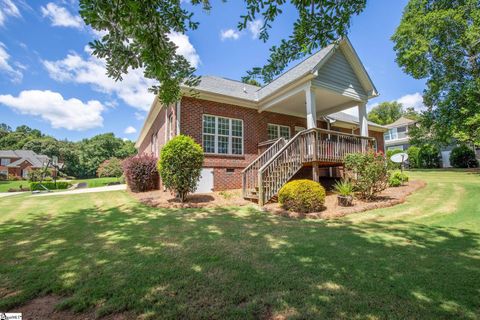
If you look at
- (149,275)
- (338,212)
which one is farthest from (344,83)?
(149,275)

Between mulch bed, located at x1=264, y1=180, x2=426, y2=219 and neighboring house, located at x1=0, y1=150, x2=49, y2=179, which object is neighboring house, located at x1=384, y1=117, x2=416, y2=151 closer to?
mulch bed, located at x1=264, y1=180, x2=426, y2=219

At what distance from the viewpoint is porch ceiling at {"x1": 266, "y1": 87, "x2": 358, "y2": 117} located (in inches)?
401

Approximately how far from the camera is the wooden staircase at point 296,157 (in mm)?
7973

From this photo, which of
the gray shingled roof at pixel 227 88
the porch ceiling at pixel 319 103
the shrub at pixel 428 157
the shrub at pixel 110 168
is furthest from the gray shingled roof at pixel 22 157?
the shrub at pixel 428 157

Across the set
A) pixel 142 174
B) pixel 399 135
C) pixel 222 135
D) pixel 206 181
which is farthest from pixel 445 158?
pixel 142 174

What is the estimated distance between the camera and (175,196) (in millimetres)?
8805

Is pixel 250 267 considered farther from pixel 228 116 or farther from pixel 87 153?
pixel 87 153

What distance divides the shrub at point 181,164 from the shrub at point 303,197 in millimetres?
3285

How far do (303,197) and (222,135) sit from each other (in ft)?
18.3

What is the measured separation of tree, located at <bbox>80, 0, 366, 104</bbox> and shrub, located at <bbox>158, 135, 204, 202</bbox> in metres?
4.48

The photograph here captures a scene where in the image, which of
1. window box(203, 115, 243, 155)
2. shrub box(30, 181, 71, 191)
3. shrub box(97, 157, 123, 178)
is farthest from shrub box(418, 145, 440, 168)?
shrub box(30, 181, 71, 191)

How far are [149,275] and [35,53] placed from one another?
1113 cm

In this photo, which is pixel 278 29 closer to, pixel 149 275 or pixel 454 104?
pixel 149 275

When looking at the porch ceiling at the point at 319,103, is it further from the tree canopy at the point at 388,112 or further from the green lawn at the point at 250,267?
the tree canopy at the point at 388,112
